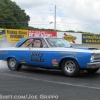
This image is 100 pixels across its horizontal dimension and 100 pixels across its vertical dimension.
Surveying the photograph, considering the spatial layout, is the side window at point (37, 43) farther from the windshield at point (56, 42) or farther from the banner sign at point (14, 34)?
the banner sign at point (14, 34)

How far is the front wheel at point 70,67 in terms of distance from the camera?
9.39 metres

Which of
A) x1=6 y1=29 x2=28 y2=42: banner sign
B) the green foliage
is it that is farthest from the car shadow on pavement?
the green foliage

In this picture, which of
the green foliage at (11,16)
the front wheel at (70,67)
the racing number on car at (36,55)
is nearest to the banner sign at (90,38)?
the racing number on car at (36,55)

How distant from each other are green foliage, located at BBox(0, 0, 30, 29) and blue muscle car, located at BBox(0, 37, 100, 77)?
230ft

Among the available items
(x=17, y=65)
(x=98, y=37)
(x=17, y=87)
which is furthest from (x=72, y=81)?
(x=98, y=37)

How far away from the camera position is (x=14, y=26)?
85.9m

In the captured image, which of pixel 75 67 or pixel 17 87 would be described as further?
pixel 75 67

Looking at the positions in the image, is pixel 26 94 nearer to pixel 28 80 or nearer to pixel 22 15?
pixel 28 80

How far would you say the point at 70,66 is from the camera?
379 inches

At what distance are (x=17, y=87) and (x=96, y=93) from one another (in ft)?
7.95

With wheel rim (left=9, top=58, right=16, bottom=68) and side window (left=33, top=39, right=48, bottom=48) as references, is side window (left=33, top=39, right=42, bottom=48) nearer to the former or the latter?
side window (left=33, top=39, right=48, bottom=48)

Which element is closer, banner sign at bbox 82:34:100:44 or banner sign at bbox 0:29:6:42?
banner sign at bbox 0:29:6:42

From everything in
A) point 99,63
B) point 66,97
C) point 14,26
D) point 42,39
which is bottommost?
point 66,97

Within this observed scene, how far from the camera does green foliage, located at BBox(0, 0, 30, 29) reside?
267ft
